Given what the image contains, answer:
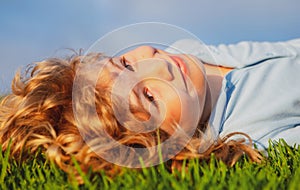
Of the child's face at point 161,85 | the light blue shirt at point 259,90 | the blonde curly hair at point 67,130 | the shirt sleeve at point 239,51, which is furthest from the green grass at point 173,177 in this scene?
the shirt sleeve at point 239,51

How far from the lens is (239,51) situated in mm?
2697

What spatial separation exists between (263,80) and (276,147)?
0.83m

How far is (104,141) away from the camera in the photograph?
154 centimetres

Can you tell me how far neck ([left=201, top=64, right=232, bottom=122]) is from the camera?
2.25 m

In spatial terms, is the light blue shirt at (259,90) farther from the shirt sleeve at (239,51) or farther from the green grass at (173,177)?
the green grass at (173,177)

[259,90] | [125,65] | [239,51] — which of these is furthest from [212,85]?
[125,65]

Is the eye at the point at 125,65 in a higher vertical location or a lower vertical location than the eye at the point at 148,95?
higher

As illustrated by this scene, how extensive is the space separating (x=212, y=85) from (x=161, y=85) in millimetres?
740

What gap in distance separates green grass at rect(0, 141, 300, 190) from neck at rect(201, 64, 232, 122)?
0.66 meters

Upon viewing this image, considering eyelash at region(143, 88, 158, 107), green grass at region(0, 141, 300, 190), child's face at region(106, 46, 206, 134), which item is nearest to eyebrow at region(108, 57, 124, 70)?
child's face at region(106, 46, 206, 134)

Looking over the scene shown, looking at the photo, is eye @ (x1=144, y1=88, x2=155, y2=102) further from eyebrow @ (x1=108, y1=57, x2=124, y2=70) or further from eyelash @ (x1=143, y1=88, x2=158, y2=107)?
eyebrow @ (x1=108, y1=57, x2=124, y2=70)

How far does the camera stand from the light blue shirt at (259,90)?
7.23ft

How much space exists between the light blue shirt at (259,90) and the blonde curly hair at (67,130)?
410 millimetres

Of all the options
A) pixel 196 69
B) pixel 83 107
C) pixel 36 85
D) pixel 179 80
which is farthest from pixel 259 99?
pixel 36 85
